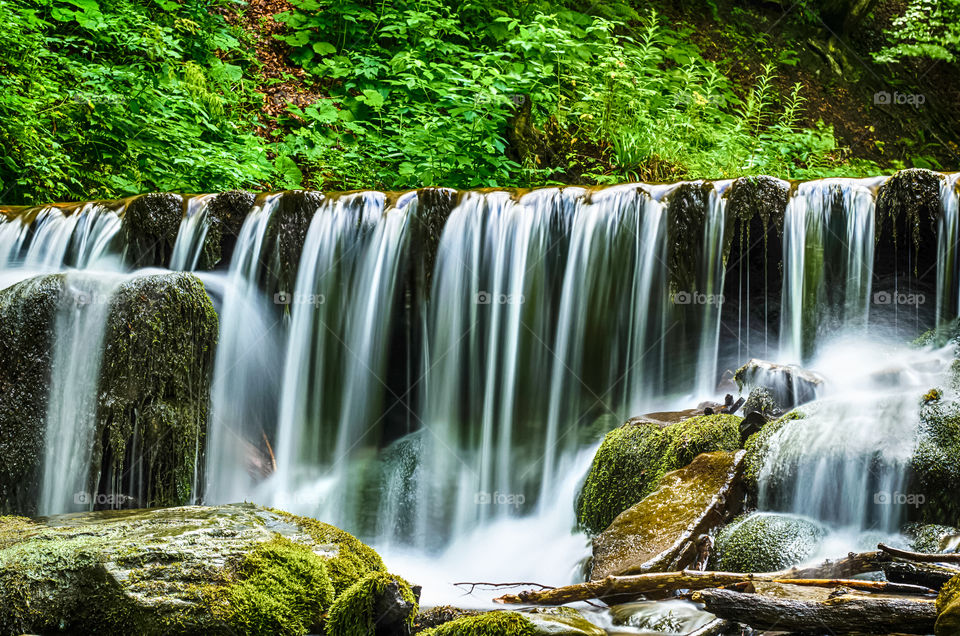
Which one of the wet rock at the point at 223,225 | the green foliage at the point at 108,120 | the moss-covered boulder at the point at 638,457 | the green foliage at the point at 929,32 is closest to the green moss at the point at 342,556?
the moss-covered boulder at the point at 638,457

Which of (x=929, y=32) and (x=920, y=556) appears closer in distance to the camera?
(x=920, y=556)

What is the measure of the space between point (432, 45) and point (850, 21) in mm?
7900

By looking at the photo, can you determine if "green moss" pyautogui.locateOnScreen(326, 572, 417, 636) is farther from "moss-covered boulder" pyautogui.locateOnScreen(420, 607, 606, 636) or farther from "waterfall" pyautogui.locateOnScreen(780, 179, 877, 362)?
"waterfall" pyautogui.locateOnScreen(780, 179, 877, 362)

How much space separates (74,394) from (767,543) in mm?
4210

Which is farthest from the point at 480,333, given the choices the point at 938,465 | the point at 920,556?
the point at 920,556

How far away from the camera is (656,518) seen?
4.30 meters

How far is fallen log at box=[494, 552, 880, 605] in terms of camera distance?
11.0 feet

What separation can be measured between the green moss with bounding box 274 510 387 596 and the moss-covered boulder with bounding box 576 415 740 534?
1.91 meters

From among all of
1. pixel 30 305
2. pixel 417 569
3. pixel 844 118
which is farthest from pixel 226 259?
pixel 844 118

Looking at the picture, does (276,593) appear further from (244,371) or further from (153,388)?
(244,371)

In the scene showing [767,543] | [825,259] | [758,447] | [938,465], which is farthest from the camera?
[825,259]

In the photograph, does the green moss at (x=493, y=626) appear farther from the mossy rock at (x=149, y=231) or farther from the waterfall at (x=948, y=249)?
the mossy rock at (x=149, y=231)

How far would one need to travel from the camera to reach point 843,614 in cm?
266

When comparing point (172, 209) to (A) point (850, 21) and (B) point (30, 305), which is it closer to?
(B) point (30, 305)
